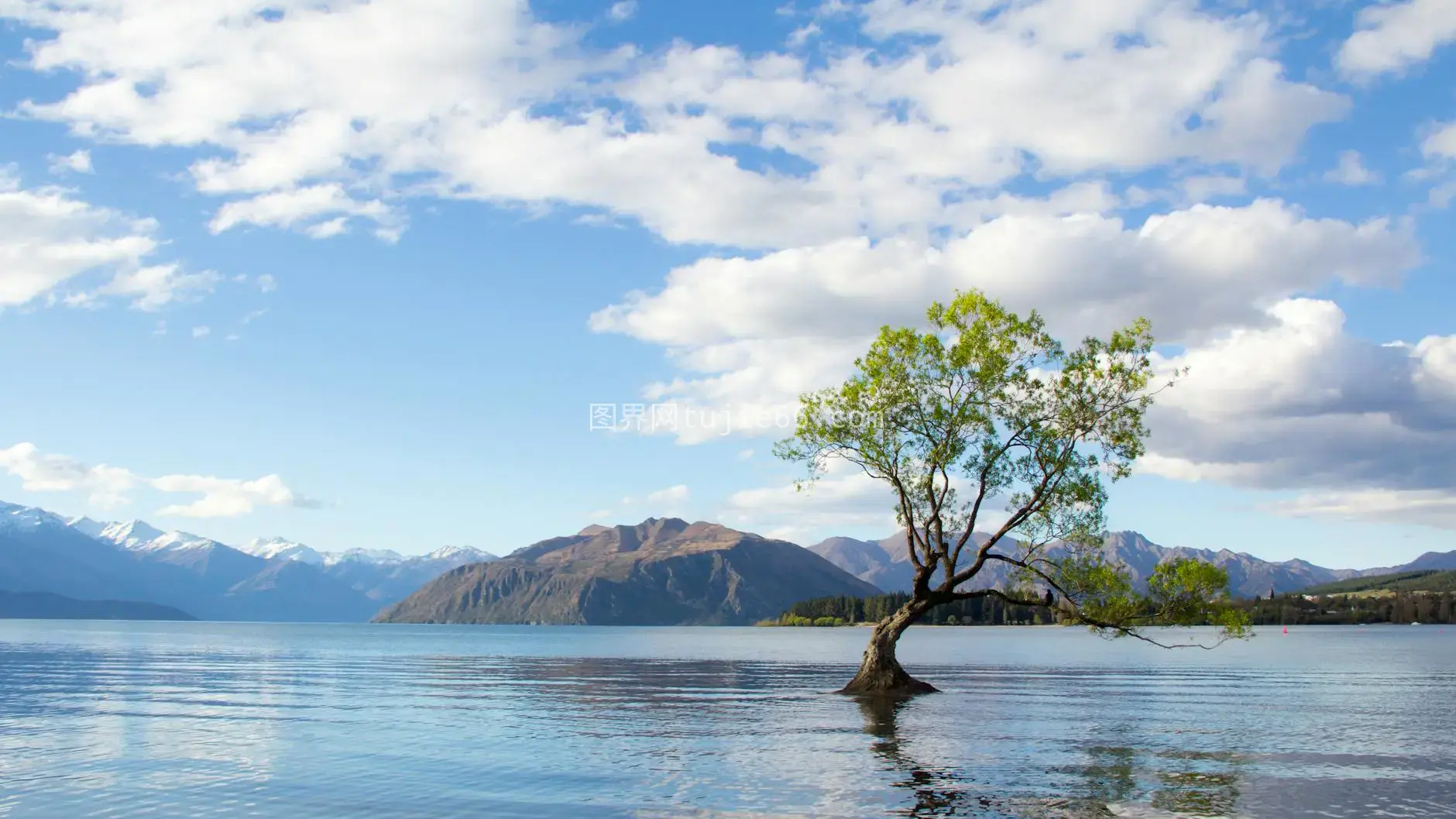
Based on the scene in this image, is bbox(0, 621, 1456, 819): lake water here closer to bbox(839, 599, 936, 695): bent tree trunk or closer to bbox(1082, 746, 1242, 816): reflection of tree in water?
bbox(1082, 746, 1242, 816): reflection of tree in water

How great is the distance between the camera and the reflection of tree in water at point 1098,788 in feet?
96.6

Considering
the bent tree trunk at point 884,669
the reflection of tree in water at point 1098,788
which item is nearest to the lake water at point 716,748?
the reflection of tree in water at point 1098,788

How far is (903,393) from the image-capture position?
209ft

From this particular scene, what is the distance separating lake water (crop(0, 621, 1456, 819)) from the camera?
102 ft

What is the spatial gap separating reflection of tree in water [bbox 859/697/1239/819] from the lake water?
148mm

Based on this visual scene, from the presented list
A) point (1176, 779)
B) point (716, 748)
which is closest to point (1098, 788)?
point (1176, 779)

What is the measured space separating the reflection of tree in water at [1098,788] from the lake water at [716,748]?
148 millimetres

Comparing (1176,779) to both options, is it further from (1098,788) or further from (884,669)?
(884,669)

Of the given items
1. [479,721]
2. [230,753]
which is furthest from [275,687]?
[230,753]

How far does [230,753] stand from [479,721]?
1475 cm

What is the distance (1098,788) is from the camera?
1316 inches

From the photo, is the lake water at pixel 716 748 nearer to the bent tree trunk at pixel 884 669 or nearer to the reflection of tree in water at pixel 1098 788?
the reflection of tree in water at pixel 1098 788

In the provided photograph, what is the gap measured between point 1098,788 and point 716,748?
15.5 m

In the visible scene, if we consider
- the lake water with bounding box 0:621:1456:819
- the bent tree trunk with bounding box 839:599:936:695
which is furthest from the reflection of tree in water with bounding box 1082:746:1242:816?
the bent tree trunk with bounding box 839:599:936:695
